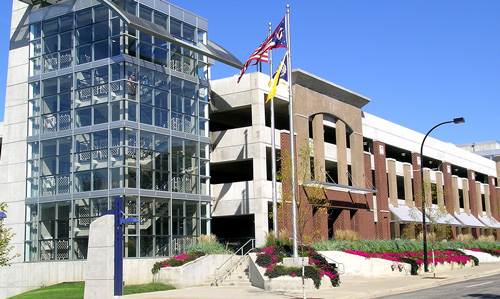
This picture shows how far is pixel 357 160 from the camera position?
47969 millimetres

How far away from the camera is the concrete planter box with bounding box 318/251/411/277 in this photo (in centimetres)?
3369

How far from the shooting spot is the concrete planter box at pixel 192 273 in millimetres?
30297

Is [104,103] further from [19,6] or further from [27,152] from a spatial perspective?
[19,6]

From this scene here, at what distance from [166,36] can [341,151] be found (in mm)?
18888

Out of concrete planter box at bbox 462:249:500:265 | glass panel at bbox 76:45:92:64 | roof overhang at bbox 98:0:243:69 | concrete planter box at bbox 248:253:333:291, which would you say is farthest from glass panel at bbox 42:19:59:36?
concrete planter box at bbox 462:249:500:265

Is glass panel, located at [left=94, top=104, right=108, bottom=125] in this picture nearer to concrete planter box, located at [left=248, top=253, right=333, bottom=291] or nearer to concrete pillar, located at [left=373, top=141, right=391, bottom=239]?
concrete planter box, located at [left=248, top=253, right=333, bottom=291]

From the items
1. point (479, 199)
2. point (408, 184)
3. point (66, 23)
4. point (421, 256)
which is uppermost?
point (66, 23)

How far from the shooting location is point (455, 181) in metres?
65.6

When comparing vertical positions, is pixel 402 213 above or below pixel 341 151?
below

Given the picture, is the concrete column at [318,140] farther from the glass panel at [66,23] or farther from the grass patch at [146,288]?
the glass panel at [66,23]

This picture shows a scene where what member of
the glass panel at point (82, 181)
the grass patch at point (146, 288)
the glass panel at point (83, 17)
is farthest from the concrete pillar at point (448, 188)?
the glass panel at point (83, 17)

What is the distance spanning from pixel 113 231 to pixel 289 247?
38.6 ft

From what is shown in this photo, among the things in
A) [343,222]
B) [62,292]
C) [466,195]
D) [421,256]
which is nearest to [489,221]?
[466,195]

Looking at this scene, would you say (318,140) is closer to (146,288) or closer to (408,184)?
(408,184)
